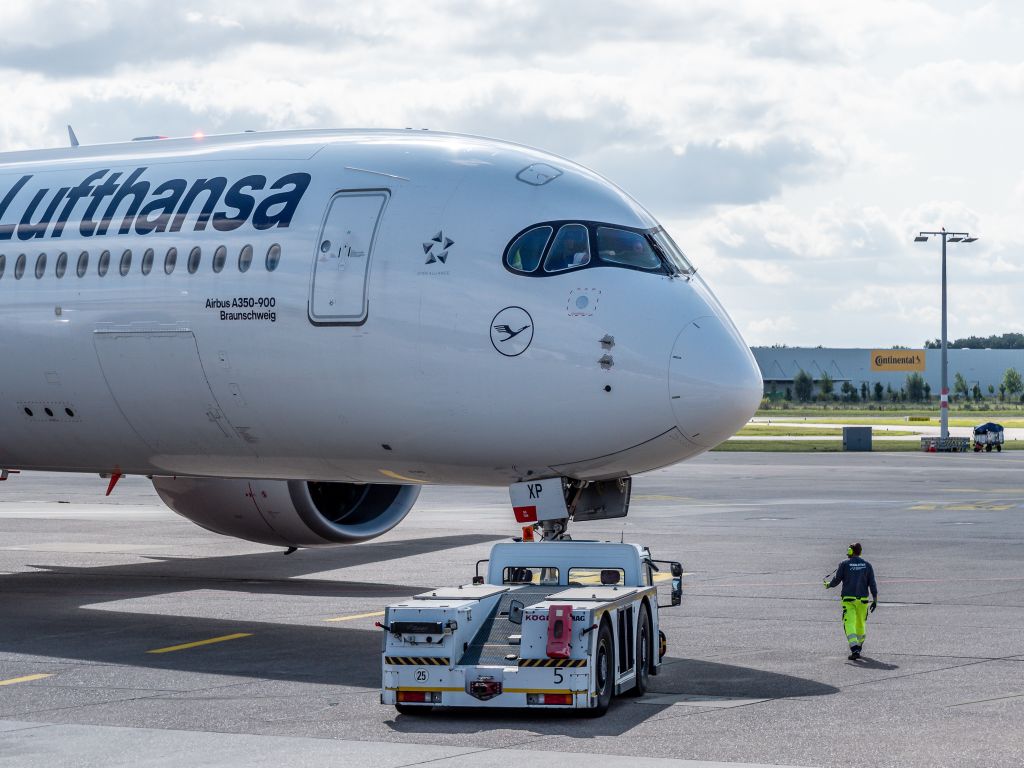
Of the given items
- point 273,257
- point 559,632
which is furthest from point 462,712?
point 273,257

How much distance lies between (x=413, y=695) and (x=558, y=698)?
4.37 feet

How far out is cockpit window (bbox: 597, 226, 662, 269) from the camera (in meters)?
16.8

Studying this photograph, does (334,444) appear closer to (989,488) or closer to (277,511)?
(277,511)

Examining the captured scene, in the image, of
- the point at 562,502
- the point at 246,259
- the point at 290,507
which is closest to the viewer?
the point at 562,502

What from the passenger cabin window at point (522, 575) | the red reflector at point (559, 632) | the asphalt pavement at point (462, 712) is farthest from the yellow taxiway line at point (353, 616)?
the red reflector at point (559, 632)

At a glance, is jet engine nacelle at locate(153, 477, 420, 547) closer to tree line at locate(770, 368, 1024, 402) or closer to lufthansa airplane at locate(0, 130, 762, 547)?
lufthansa airplane at locate(0, 130, 762, 547)

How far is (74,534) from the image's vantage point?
113 feet

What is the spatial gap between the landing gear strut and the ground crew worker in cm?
262

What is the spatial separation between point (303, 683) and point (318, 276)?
4.63m

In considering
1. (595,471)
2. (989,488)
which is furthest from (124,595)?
(989,488)

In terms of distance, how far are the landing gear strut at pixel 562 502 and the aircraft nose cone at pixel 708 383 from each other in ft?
4.53

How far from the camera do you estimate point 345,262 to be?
17.5m

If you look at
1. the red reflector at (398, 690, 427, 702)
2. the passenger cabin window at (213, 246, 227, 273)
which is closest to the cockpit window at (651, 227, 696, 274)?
the passenger cabin window at (213, 246, 227, 273)

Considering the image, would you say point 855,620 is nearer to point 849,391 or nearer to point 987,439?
point 987,439
